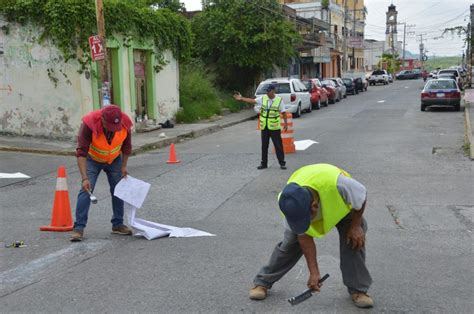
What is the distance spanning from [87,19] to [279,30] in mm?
14926

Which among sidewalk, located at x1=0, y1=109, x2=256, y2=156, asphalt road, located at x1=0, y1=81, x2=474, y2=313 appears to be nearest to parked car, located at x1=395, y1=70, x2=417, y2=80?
sidewalk, located at x1=0, y1=109, x2=256, y2=156

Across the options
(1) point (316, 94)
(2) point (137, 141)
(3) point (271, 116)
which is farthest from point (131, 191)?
(1) point (316, 94)

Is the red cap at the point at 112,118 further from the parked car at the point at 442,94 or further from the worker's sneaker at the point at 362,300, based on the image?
the parked car at the point at 442,94

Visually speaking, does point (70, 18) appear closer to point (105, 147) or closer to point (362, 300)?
point (105, 147)

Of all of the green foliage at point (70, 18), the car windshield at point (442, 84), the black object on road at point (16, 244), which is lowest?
the black object on road at point (16, 244)

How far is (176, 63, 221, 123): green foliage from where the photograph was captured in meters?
22.7

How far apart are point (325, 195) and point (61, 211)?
4273 mm

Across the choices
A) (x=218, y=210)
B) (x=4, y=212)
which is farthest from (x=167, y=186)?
(x=4, y=212)

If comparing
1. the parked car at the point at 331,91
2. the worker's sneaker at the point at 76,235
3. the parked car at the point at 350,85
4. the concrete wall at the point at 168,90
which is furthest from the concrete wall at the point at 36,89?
the parked car at the point at 350,85

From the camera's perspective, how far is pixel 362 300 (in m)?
4.29

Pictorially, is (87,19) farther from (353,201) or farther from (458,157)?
(353,201)

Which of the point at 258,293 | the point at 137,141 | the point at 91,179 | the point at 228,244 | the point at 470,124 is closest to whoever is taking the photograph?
the point at 258,293

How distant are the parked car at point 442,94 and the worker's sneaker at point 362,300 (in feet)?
71.5

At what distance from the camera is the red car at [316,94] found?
28938mm
